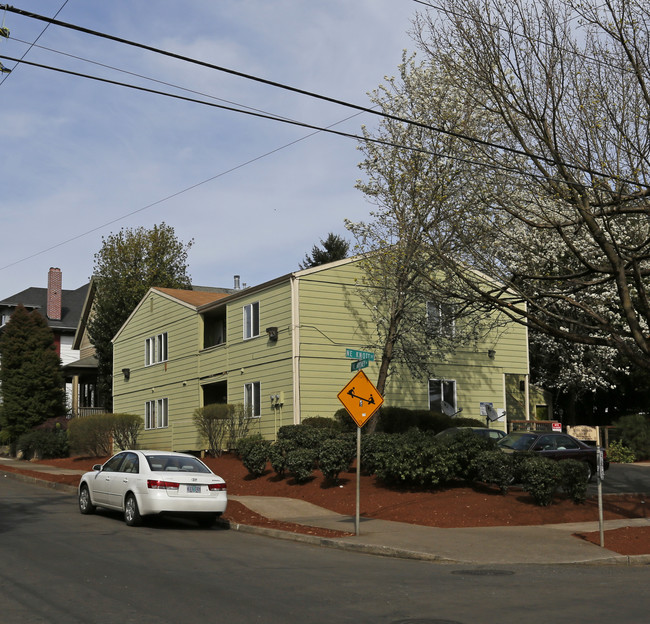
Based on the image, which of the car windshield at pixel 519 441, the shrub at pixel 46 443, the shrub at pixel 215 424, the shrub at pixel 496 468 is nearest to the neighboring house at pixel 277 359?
the shrub at pixel 215 424

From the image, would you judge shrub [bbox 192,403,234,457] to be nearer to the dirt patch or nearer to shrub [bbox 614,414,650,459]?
the dirt patch

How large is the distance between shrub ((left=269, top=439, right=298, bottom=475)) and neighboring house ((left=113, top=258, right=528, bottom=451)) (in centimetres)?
414

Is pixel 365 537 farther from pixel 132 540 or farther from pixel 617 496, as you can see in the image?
pixel 617 496

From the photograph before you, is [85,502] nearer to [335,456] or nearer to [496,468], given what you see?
[335,456]

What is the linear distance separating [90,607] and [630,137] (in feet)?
38.3

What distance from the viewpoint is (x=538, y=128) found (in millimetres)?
14914

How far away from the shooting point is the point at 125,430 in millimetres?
33312

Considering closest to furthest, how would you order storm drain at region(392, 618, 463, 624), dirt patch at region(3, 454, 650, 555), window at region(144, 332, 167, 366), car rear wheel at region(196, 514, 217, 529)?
storm drain at region(392, 618, 463, 624), dirt patch at region(3, 454, 650, 555), car rear wheel at region(196, 514, 217, 529), window at region(144, 332, 167, 366)

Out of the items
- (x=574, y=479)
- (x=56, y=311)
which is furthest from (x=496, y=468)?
(x=56, y=311)

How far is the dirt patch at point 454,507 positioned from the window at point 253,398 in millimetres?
8241

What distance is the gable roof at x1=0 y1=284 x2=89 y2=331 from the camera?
182ft

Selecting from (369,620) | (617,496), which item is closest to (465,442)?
(617,496)

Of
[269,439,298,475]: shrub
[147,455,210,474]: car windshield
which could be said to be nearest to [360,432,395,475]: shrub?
[269,439,298,475]: shrub

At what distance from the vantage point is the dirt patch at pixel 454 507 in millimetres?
15453
